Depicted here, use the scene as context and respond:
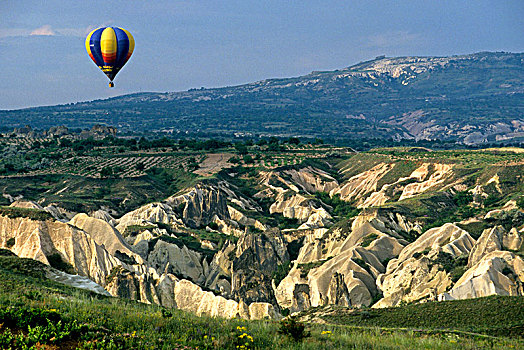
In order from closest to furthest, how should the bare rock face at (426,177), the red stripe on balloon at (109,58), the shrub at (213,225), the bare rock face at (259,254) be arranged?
the bare rock face at (259,254) → the red stripe on balloon at (109,58) → the shrub at (213,225) → the bare rock face at (426,177)

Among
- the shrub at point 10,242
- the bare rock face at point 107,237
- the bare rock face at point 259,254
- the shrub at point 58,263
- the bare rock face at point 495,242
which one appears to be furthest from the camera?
the bare rock face at point 259,254

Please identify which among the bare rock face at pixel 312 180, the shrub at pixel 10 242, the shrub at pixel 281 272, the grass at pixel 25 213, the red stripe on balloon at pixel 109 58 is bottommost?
the shrub at pixel 281 272

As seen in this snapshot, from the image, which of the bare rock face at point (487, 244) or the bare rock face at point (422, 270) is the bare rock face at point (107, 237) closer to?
the bare rock face at point (422, 270)

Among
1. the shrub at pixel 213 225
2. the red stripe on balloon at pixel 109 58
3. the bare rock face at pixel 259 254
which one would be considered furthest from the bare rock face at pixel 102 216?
the red stripe on balloon at pixel 109 58

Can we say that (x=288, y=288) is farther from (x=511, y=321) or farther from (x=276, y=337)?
(x=276, y=337)

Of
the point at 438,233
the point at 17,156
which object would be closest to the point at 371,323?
the point at 438,233

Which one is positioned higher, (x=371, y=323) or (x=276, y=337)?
(x=276, y=337)

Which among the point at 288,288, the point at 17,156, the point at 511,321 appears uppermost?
the point at 17,156

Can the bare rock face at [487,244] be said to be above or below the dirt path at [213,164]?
below
